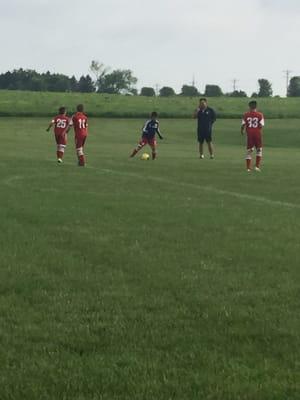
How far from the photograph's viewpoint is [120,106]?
77.3 meters

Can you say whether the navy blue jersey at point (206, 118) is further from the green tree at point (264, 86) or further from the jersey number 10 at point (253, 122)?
the green tree at point (264, 86)

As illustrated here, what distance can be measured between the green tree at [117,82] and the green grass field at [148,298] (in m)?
169

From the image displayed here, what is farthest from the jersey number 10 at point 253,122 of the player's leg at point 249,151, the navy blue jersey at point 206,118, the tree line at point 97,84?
the tree line at point 97,84

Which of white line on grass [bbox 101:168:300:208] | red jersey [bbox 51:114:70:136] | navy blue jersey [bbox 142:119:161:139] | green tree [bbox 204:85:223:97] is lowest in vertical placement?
white line on grass [bbox 101:168:300:208]

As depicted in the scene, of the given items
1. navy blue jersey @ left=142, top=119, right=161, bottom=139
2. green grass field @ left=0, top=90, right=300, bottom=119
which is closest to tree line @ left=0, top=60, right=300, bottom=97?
green grass field @ left=0, top=90, right=300, bottom=119

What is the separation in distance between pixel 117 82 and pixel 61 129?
525 ft

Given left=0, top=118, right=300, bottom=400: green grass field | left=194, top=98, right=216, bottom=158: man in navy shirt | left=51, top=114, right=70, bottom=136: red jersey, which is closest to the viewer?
left=0, top=118, right=300, bottom=400: green grass field

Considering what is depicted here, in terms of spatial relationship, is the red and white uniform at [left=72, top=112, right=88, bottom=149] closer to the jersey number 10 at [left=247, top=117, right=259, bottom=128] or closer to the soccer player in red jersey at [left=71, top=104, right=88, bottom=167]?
the soccer player in red jersey at [left=71, top=104, right=88, bottom=167]

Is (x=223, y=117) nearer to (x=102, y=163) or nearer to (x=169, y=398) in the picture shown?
(x=102, y=163)

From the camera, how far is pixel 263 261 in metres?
8.45

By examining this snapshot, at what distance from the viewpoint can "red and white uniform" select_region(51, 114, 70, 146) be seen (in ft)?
84.6

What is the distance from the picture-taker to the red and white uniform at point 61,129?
2580 centimetres

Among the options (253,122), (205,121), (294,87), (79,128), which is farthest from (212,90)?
(253,122)

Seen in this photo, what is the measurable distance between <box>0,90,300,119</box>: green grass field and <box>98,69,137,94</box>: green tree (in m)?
94.3
